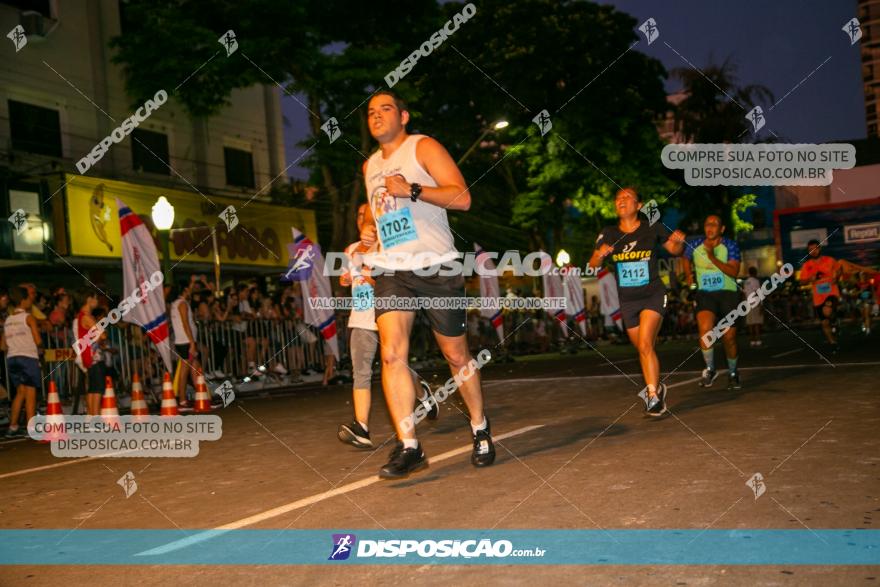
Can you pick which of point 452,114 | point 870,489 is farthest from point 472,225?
point 870,489

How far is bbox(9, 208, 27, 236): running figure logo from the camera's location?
21.2 meters

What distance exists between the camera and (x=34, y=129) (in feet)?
77.0

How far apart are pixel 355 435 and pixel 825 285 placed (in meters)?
12.2

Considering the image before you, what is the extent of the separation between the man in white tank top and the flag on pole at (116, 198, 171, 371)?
8.93m

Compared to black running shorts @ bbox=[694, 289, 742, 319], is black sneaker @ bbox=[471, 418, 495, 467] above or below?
below

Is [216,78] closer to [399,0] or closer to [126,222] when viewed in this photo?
[399,0]

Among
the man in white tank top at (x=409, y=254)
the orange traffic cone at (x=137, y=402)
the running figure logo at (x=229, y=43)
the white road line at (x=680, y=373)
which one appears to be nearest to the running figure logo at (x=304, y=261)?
the white road line at (x=680, y=373)

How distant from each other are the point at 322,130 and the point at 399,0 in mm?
4250

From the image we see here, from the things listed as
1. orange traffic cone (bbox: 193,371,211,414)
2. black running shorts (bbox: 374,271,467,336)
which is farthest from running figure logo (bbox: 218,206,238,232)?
black running shorts (bbox: 374,271,467,336)

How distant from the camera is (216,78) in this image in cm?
2353

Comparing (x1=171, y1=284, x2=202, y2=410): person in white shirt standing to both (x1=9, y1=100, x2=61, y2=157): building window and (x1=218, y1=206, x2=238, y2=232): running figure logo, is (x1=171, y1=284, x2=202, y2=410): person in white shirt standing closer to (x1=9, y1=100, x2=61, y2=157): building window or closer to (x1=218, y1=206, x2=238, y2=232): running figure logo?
(x1=9, y1=100, x2=61, y2=157): building window

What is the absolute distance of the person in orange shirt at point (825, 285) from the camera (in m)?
16.0

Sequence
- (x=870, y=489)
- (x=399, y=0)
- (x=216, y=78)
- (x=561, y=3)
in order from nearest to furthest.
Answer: (x=870, y=489) → (x=216, y=78) → (x=399, y=0) → (x=561, y=3)

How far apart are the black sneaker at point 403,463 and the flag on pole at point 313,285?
40.8ft
